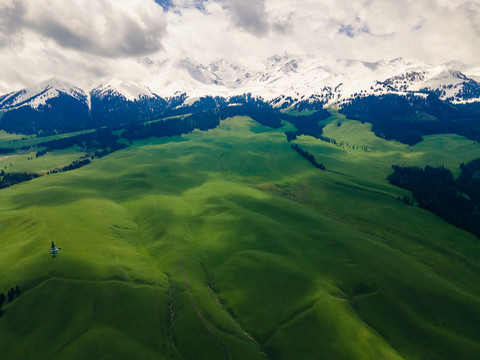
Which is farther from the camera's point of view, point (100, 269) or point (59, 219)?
point (59, 219)

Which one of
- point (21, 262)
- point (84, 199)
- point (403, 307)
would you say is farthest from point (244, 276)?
point (84, 199)

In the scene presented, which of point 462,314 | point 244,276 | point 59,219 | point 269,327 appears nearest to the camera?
point 269,327

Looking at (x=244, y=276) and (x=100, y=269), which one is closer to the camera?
(x=100, y=269)

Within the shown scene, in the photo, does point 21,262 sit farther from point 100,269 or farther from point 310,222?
point 310,222

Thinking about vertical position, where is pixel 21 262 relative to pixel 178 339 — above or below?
above

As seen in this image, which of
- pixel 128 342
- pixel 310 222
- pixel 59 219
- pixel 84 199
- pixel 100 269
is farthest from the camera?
pixel 84 199

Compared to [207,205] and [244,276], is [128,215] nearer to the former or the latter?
[207,205]

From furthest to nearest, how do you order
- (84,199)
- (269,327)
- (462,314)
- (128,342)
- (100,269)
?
(84,199)
(100,269)
(462,314)
(269,327)
(128,342)

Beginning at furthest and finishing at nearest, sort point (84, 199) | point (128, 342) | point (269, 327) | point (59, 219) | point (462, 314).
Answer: point (84, 199)
point (59, 219)
point (462, 314)
point (269, 327)
point (128, 342)

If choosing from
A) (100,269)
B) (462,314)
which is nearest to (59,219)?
(100,269)
